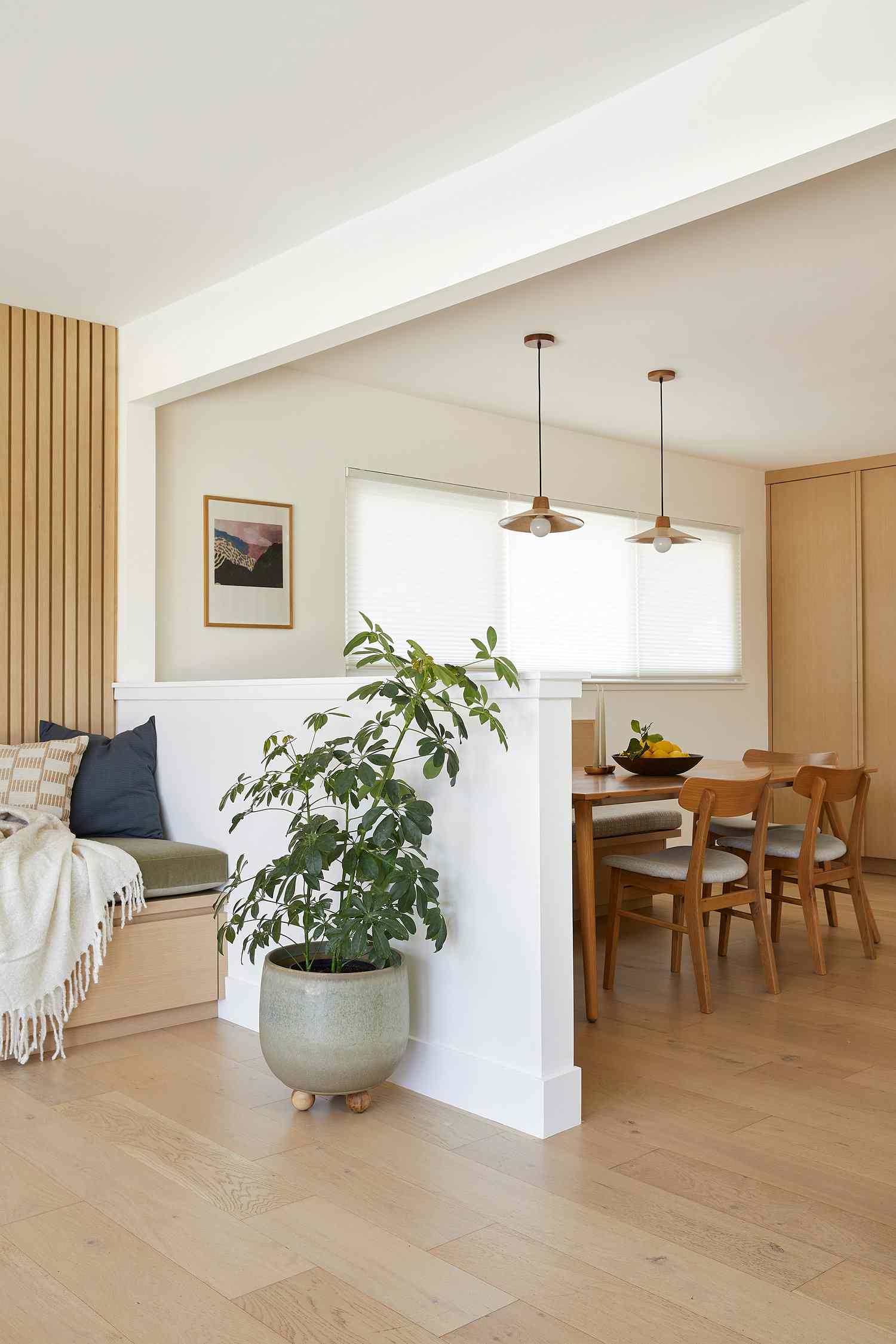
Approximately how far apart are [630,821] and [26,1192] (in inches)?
127

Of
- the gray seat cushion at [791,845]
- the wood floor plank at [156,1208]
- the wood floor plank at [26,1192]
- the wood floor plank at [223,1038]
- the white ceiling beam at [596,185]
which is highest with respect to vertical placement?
the white ceiling beam at [596,185]

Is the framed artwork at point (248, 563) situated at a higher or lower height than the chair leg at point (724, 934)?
higher

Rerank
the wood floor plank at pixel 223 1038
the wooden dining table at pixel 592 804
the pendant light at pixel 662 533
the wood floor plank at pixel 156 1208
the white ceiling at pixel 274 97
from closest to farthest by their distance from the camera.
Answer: the wood floor plank at pixel 156 1208 → the white ceiling at pixel 274 97 → the wood floor plank at pixel 223 1038 → the wooden dining table at pixel 592 804 → the pendant light at pixel 662 533

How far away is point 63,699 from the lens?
4.24m

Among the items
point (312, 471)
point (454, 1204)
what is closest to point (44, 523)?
point (312, 471)

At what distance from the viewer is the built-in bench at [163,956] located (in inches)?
133

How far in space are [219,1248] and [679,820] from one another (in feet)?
11.8

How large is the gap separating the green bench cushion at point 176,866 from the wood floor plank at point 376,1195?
4.07 feet

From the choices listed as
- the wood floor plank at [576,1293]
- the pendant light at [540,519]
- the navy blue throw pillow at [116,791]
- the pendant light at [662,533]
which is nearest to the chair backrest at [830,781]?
the pendant light at [662,533]

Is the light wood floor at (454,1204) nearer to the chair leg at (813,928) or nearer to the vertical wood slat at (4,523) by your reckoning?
the chair leg at (813,928)

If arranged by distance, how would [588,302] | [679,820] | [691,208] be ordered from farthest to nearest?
[679,820]
[588,302]
[691,208]

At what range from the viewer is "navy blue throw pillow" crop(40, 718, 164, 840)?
3883mm

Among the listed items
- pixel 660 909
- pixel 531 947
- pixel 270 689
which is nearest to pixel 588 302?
pixel 270 689

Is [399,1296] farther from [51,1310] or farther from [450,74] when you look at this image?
[450,74]
